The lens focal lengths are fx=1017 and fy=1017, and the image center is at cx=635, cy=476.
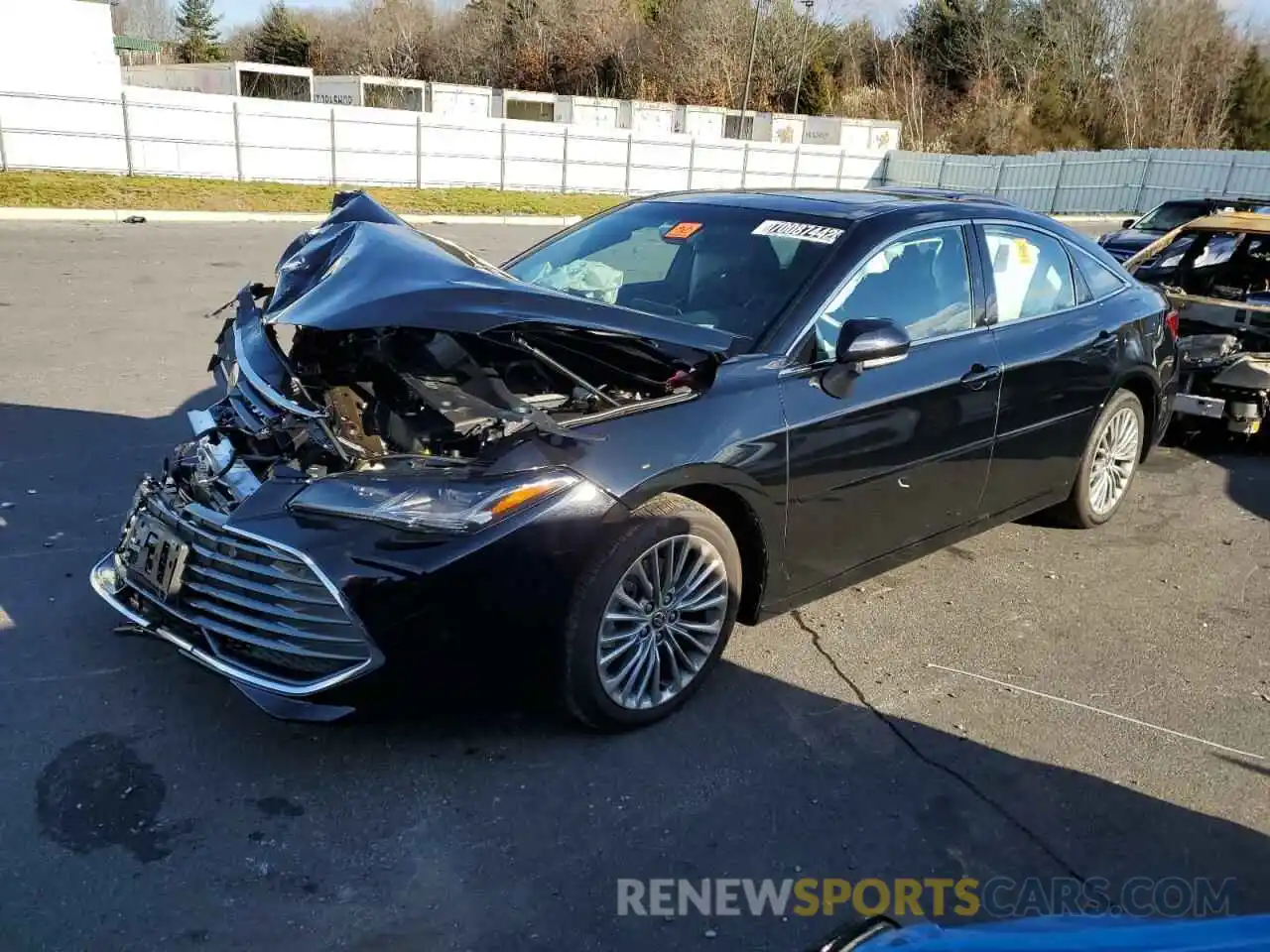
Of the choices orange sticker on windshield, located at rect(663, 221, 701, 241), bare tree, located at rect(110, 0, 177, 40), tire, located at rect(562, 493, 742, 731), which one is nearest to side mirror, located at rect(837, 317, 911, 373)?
tire, located at rect(562, 493, 742, 731)

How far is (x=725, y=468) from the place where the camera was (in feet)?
11.4

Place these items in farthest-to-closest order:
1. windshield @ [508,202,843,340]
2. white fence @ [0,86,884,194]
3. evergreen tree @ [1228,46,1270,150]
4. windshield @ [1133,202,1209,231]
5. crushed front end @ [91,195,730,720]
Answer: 1. evergreen tree @ [1228,46,1270,150]
2. white fence @ [0,86,884,194]
3. windshield @ [1133,202,1209,231]
4. windshield @ [508,202,843,340]
5. crushed front end @ [91,195,730,720]

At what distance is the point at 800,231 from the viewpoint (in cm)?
420

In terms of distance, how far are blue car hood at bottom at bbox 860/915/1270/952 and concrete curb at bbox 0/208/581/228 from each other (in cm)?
1546

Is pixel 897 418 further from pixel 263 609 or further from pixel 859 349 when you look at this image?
pixel 263 609

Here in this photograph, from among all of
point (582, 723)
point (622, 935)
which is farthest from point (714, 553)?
point (622, 935)

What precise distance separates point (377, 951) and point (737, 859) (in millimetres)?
1011

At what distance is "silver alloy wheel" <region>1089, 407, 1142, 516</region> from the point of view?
17.9ft

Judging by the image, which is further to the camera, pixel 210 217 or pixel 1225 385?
pixel 210 217

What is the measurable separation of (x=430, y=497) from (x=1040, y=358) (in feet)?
10.1

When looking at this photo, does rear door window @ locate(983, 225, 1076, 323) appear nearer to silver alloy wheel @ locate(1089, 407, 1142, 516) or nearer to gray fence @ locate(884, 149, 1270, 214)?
silver alloy wheel @ locate(1089, 407, 1142, 516)

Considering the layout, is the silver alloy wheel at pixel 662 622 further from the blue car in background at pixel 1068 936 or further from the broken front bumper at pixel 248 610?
the blue car in background at pixel 1068 936

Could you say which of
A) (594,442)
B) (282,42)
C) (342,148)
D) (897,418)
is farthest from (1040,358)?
(282,42)

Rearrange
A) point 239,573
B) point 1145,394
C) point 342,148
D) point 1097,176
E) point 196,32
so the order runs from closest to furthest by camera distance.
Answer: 1. point 239,573
2. point 1145,394
3. point 342,148
4. point 1097,176
5. point 196,32
